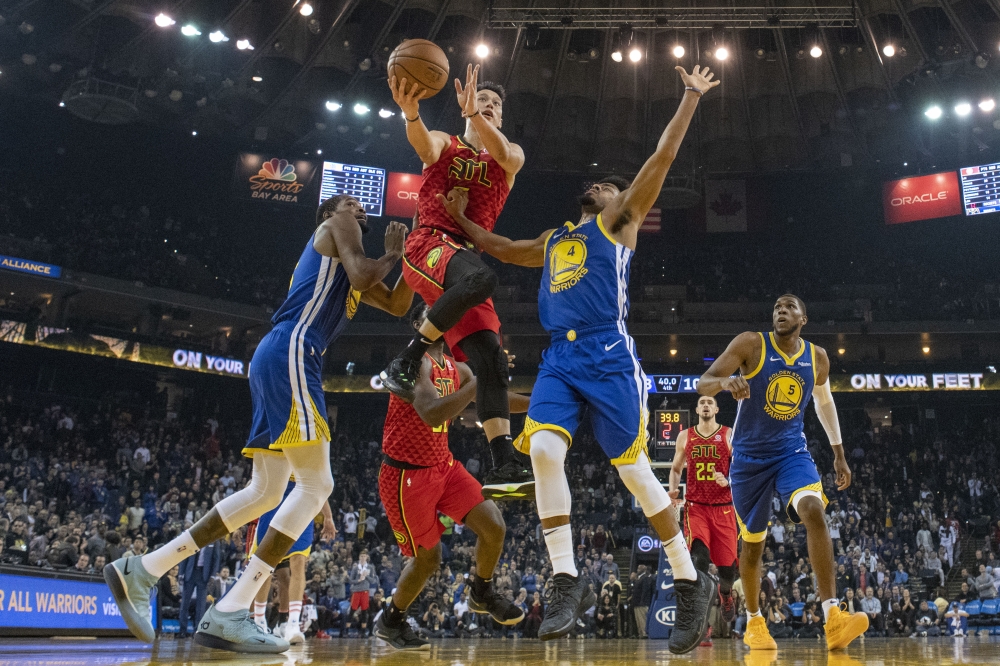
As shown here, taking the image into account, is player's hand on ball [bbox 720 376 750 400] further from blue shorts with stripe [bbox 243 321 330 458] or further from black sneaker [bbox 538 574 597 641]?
blue shorts with stripe [bbox 243 321 330 458]

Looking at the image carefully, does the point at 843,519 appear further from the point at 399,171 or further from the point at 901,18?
the point at 399,171

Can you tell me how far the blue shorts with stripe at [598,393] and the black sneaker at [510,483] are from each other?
209 millimetres

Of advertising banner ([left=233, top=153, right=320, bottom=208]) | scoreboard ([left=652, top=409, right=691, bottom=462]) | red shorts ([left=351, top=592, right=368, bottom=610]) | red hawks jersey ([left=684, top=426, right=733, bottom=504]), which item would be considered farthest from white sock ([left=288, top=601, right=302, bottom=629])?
advertising banner ([left=233, top=153, right=320, bottom=208])

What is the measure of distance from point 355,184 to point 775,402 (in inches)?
950

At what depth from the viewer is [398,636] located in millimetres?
6742

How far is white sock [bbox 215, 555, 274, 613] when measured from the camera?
4891 mm

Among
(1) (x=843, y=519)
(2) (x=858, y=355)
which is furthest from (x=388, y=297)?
(2) (x=858, y=355)

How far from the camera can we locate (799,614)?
1755cm

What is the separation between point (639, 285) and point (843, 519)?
13428 millimetres

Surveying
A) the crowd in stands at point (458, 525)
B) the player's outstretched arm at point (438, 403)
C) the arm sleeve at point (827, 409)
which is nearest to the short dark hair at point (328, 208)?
the player's outstretched arm at point (438, 403)

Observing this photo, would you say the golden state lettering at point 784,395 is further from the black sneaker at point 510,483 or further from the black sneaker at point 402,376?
the black sneaker at point 402,376

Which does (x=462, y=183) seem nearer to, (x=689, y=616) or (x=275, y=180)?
(x=689, y=616)

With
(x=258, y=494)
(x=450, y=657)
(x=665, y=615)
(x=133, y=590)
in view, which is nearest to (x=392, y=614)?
(x=450, y=657)

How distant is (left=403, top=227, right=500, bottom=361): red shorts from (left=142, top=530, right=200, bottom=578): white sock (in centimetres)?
203
